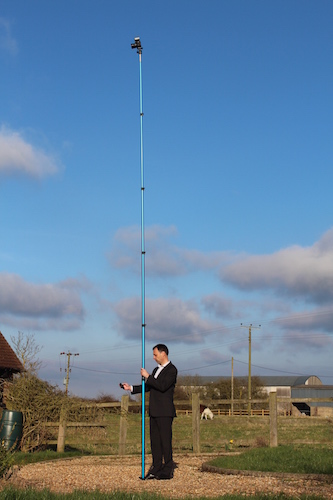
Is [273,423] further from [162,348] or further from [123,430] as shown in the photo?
[162,348]

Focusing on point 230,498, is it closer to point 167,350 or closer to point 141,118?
point 167,350

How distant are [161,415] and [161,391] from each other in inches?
15.0

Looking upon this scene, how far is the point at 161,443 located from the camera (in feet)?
32.3

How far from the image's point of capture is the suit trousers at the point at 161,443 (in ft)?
32.0

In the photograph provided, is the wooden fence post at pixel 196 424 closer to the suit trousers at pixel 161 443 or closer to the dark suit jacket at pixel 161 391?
the suit trousers at pixel 161 443

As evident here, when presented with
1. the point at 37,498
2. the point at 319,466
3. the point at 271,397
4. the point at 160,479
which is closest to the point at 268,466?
the point at 319,466

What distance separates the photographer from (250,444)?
1800cm

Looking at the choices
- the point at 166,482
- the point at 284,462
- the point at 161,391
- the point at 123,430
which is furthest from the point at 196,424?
the point at 166,482

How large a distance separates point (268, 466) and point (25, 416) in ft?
26.3

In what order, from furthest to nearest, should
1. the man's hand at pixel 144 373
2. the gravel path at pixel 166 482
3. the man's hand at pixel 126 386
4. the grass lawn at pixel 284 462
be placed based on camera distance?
→ 1. the grass lawn at pixel 284 462
2. the man's hand at pixel 126 386
3. the man's hand at pixel 144 373
4. the gravel path at pixel 166 482

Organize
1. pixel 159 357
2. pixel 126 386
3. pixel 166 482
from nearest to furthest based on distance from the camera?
pixel 166 482
pixel 126 386
pixel 159 357

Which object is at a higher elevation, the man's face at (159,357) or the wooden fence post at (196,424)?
the man's face at (159,357)

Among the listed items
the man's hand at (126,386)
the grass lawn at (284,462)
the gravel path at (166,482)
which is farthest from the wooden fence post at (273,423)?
the man's hand at (126,386)

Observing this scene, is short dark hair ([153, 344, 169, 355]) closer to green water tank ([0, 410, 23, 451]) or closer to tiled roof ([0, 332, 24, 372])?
green water tank ([0, 410, 23, 451])
